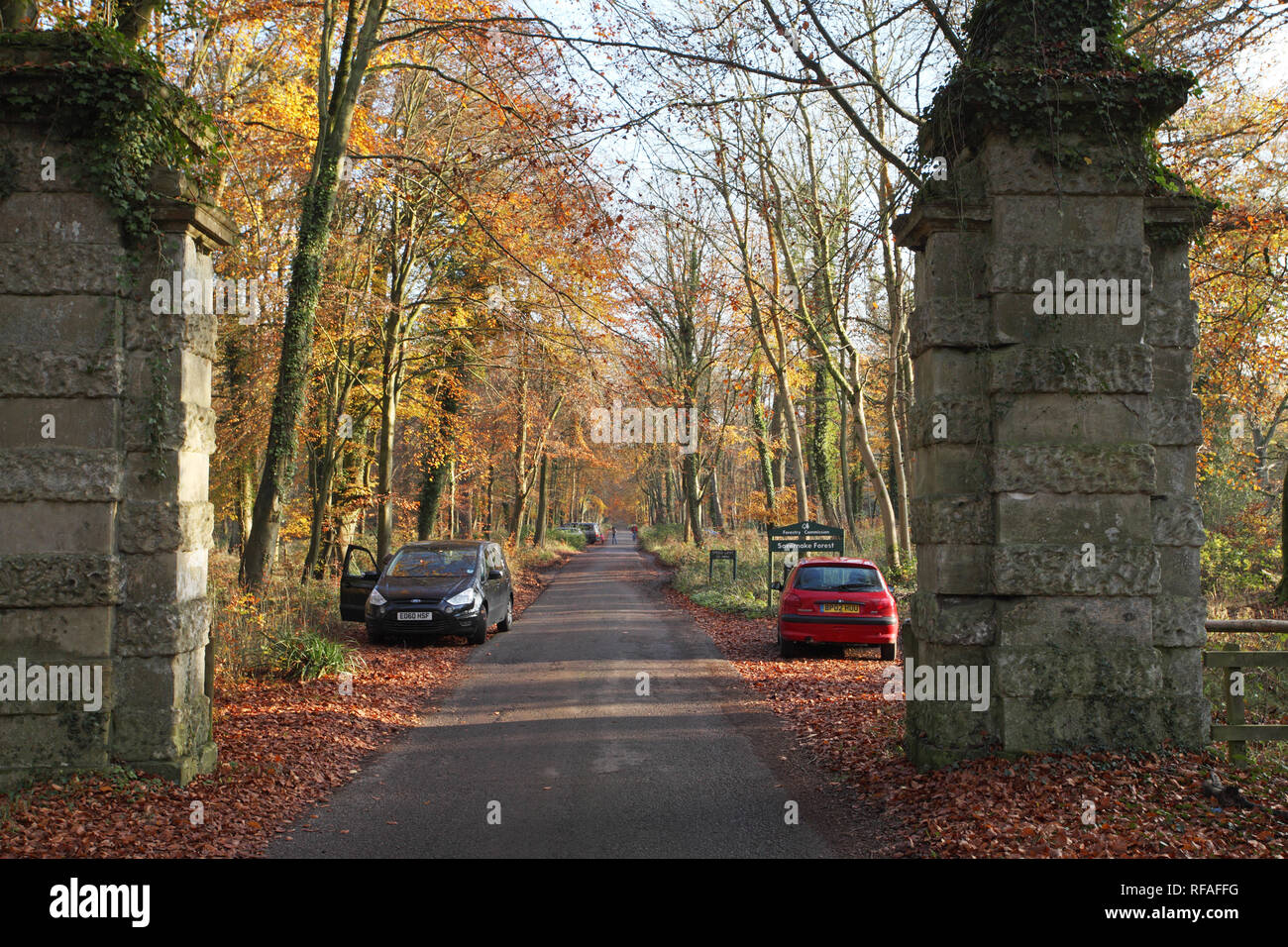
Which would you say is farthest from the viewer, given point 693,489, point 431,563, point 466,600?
point 693,489

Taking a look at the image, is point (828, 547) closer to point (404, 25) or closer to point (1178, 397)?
point (1178, 397)

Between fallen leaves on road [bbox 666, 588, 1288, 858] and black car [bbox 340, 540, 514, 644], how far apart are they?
25.5ft

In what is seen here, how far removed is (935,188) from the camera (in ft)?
23.0

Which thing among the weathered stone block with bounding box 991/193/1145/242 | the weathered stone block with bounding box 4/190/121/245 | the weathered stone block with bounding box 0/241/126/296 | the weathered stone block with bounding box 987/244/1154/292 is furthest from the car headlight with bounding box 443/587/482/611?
the weathered stone block with bounding box 991/193/1145/242

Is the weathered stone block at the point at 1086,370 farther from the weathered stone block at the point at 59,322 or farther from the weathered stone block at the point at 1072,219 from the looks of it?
the weathered stone block at the point at 59,322

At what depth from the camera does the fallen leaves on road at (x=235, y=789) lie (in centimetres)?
552

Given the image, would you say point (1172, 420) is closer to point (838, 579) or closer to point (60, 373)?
point (838, 579)

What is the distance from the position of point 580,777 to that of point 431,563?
925 cm

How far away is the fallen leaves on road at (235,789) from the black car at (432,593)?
3.44 metres

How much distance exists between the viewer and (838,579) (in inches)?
532
